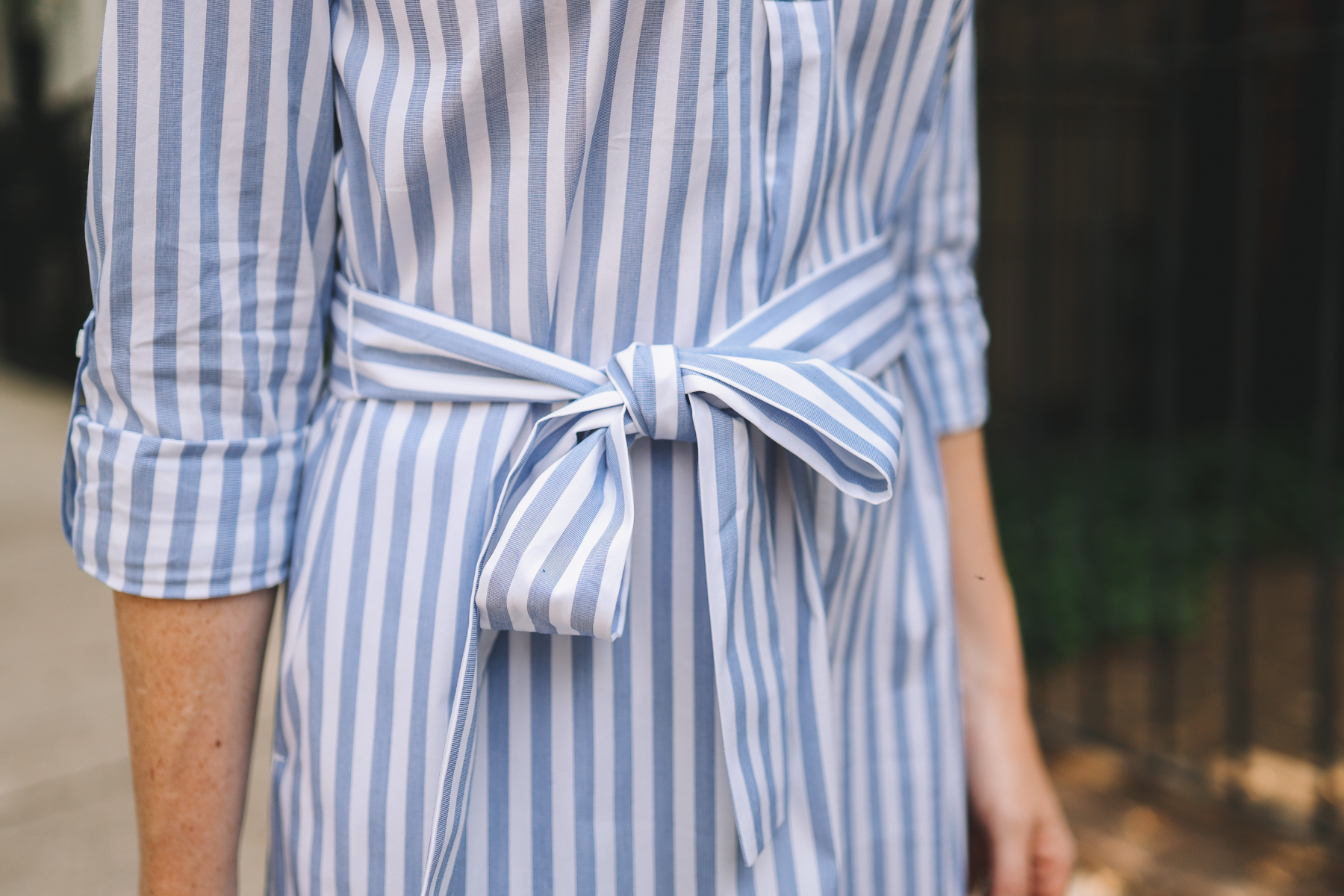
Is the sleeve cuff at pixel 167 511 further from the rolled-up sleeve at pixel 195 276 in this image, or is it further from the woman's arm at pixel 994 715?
the woman's arm at pixel 994 715

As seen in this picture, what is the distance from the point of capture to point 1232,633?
3119 mm

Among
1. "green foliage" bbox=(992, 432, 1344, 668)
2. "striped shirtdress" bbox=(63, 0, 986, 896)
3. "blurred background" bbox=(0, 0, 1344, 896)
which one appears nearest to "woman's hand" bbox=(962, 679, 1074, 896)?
"striped shirtdress" bbox=(63, 0, 986, 896)

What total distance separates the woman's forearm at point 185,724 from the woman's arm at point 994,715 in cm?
65

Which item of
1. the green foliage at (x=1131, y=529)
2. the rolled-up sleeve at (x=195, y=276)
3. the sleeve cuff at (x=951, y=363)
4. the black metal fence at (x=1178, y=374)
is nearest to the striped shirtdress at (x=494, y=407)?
the rolled-up sleeve at (x=195, y=276)

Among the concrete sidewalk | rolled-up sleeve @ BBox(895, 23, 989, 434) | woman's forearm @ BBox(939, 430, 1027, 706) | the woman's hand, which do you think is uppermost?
rolled-up sleeve @ BBox(895, 23, 989, 434)

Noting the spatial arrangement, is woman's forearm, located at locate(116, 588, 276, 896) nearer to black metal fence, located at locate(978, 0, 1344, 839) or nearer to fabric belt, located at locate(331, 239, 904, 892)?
fabric belt, located at locate(331, 239, 904, 892)

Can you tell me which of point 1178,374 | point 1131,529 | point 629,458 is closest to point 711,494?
point 629,458

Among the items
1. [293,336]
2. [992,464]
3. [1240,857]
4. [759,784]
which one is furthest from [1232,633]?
[293,336]

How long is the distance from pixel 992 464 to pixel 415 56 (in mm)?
4679

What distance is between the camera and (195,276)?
71 cm

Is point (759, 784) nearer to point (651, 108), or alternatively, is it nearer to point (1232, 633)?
point (651, 108)

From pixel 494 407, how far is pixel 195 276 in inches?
8.7

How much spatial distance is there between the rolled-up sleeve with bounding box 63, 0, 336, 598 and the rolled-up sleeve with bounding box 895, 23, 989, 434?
57 cm

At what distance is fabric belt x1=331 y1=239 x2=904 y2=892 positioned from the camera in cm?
69
